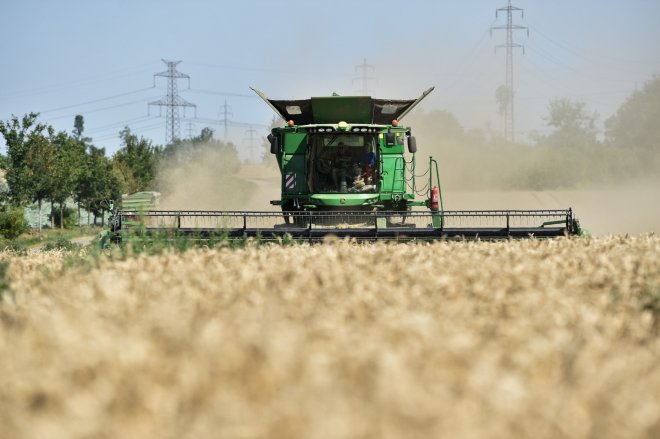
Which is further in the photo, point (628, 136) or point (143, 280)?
point (628, 136)

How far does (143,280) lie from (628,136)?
82.2m

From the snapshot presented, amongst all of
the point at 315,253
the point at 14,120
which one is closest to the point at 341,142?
the point at 315,253

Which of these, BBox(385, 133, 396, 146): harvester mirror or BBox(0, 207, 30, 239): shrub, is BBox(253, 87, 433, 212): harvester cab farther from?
BBox(0, 207, 30, 239): shrub

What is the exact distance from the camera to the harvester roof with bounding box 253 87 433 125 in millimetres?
15750

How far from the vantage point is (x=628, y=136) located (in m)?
82.4

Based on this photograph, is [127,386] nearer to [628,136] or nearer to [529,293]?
[529,293]

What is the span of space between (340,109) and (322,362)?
13074 millimetres

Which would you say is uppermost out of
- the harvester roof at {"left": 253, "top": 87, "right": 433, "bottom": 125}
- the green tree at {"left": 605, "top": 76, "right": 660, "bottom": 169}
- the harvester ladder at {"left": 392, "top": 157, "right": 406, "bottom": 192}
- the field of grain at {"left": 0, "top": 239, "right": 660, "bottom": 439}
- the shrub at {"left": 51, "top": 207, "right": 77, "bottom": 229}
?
the green tree at {"left": 605, "top": 76, "right": 660, "bottom": 169}

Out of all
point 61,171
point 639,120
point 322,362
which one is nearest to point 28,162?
point 61,171

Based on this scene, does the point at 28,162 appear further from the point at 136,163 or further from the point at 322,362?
the point at 322,362

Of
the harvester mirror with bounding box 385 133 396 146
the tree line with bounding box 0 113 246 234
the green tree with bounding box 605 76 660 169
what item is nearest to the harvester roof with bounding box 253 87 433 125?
the harvester mirror with bounding box 385 133 396 146

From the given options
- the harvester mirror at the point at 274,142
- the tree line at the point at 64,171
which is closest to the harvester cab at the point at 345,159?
the harvester mirror at the point at 274,142

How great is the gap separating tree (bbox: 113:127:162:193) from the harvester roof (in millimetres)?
37945

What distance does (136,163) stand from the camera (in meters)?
55.8
